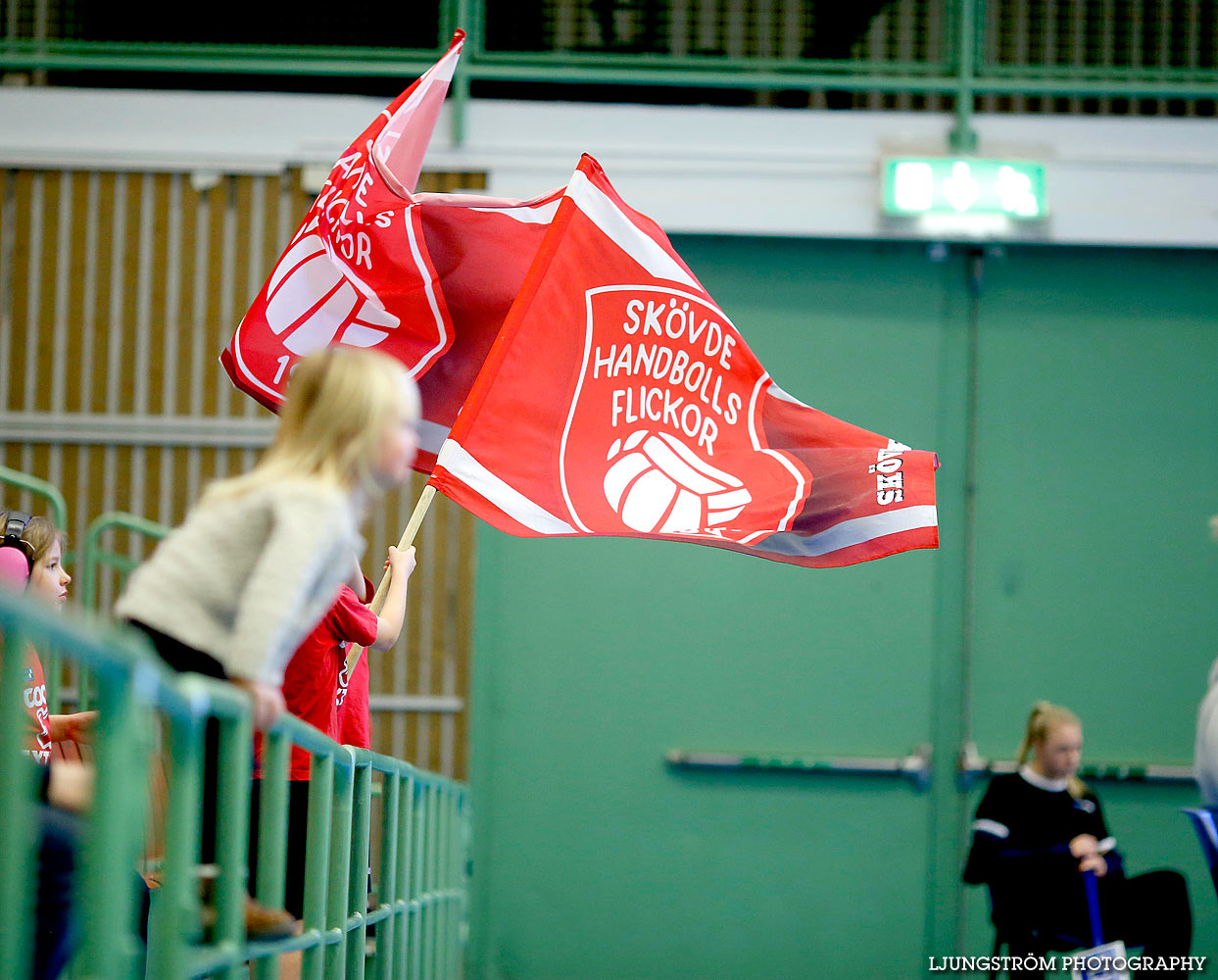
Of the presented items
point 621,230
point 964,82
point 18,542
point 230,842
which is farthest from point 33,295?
point 230,842

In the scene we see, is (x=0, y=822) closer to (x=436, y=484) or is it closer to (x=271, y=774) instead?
(x=271, y=774)

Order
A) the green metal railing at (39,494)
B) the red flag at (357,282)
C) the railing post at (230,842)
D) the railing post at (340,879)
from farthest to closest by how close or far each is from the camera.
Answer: the green metal railing at (39,494) → the red flag at (357,282) → the railing post at (340,879) → the railing post at (230,842)

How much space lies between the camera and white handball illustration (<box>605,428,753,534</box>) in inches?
130

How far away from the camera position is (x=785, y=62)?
237 inches

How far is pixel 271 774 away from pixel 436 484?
106 centimetres

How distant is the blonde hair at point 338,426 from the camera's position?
2055 mm

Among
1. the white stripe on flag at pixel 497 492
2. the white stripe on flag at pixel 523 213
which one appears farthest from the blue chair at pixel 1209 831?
the white stripe on flag at pixel 523 213

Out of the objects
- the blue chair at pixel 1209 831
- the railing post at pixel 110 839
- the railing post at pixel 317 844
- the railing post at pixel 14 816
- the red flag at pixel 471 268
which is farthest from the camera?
the red flag at pixel 471 268

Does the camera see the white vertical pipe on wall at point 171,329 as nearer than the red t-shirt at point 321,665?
No

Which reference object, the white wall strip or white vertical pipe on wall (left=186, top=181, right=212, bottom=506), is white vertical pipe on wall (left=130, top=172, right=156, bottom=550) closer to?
the white wall strip

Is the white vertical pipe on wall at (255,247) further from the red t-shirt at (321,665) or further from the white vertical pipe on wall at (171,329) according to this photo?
the red t-shirt at (321,665)

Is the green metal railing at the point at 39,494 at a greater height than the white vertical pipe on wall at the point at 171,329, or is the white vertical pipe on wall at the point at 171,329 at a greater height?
the white vertical pipe on wall at the point at 171,329

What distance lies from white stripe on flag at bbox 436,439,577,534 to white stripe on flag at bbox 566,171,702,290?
87 cm

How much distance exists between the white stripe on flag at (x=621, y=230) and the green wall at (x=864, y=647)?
2.35 meters
